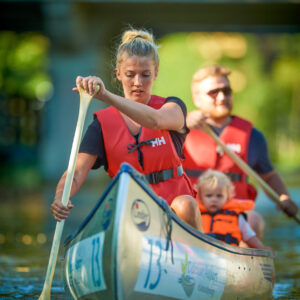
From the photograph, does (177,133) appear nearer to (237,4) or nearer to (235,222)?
(235,222)

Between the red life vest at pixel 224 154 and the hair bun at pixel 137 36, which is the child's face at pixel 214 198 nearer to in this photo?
the red life vest at pixel 224 154

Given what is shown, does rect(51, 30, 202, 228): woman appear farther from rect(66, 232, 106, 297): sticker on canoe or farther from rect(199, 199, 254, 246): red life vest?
rect(199, 199, 254, 246): red life vest

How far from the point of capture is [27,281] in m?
5.21

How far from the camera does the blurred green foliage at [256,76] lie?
27.8m

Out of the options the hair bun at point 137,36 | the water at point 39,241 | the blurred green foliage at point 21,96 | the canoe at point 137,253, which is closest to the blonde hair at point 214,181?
the water at point 39,241

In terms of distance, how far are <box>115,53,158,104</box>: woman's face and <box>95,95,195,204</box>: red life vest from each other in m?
0.15

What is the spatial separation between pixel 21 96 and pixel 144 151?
23823 mm

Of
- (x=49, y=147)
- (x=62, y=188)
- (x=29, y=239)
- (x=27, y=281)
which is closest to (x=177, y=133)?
(x=62, y=188)

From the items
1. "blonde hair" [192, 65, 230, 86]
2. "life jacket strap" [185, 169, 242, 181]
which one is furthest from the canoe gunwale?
"blonde hair" [192, 65, 230, 86]

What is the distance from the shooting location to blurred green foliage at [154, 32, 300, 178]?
27.8 m

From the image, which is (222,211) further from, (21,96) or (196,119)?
(21,96)

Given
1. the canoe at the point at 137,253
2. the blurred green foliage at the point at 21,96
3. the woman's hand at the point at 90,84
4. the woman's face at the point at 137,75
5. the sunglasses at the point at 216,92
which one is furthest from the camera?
the blurred green foliage at the point at 21,96

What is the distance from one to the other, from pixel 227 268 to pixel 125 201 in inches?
38.4

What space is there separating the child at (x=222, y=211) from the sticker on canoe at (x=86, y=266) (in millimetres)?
1355
